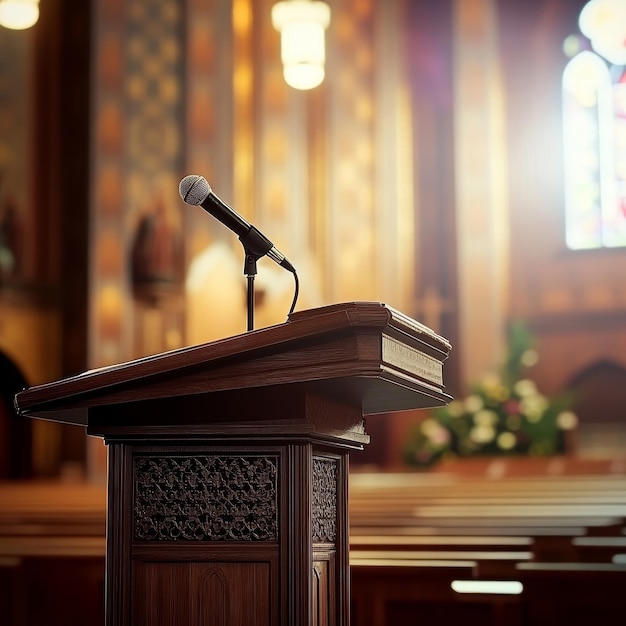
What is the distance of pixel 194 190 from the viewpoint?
1.83 metres

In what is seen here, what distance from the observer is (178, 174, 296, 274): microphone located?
1837mm

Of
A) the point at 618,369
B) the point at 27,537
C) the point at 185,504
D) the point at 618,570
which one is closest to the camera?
the point at 185,504

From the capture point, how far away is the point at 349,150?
1263cm

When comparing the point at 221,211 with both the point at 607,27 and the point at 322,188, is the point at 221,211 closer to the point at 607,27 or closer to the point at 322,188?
the point at 322,188

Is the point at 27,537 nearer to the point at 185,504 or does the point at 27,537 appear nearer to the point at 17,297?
the point at 185,504

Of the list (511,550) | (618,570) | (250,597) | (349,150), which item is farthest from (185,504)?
(349,150)

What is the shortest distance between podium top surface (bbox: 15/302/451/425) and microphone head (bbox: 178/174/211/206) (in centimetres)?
25

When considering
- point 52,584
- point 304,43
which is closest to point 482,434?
point 304,43

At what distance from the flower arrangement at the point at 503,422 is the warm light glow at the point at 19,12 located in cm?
654

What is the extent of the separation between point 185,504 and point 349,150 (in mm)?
11039

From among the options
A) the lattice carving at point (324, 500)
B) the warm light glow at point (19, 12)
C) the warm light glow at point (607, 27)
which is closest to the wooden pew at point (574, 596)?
the lattice carving at point (324, 500)

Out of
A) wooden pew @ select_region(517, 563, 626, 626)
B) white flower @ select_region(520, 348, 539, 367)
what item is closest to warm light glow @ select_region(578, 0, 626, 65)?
white flower @ select_region(520, 348, 539, 367)

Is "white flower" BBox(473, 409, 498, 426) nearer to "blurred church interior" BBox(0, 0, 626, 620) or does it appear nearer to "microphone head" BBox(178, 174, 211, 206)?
"blurred church interior" BBox(0, 0, 626, 620)

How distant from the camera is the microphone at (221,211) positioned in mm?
1837
